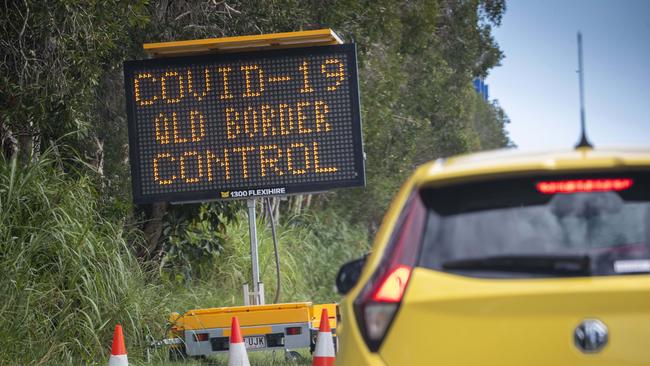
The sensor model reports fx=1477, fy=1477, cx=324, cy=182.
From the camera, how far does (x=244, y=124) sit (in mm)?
15352

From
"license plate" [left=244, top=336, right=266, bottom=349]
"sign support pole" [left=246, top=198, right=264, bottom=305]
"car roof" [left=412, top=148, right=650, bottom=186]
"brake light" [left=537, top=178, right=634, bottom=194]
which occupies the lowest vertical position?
"license plate" [left=244, top=336, right=266, bottom=349]

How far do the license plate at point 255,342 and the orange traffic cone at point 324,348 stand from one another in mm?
1929

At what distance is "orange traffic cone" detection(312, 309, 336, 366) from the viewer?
436 inches

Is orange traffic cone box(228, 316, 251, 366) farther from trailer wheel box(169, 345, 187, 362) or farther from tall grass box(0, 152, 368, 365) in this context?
trailer wheel box(169, 345, 187, 362)

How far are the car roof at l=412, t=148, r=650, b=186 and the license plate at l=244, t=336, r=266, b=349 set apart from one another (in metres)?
8.53

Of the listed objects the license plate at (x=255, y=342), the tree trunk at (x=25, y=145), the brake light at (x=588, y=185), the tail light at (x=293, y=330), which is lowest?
the license plate at (x=255, y=342)

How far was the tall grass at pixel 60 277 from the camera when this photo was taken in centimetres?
1280

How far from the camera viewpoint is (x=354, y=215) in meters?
35.4

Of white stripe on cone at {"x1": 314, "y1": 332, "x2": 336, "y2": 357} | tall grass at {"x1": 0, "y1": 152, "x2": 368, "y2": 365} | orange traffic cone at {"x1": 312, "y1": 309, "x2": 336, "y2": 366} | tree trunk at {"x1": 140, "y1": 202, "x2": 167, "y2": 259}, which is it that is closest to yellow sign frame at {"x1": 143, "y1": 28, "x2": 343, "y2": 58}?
tall grass at {"x1": 0, "y1": 152, "x2": 368, "y2": 365}

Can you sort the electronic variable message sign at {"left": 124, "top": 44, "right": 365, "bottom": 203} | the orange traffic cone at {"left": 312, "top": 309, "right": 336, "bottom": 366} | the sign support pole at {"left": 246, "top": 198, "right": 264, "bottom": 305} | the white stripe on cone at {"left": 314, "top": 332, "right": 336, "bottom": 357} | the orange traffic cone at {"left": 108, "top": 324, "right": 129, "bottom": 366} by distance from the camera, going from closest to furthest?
the orange traffic cone at {"left": 108, "top": 324, "right": 129, "bottom": 366}
the orange traffic cone at {"left": 312, "top": 309, "right": 336, "bottom": 366}
the white stripe on cone at {"left": 314, "top": 332, "right": 336, "bottom": 357}
the electronic variable message sign at {"left": 124, "top": 44, "right": 365, "bottom": 203}
the sign support pole at {"left": 246, "top": 198, "right": 264, "bottom": 305}

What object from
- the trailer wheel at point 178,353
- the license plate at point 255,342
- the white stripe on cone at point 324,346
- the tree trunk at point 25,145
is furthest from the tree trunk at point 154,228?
the white stripe on cone at point 324,346

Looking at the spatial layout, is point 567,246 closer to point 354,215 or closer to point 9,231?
point 9,231

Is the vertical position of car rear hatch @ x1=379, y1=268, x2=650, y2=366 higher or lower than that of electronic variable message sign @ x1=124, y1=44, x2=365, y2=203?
lower

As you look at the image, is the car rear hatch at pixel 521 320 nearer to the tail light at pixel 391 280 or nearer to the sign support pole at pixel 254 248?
the tail light at pixel 391 280
